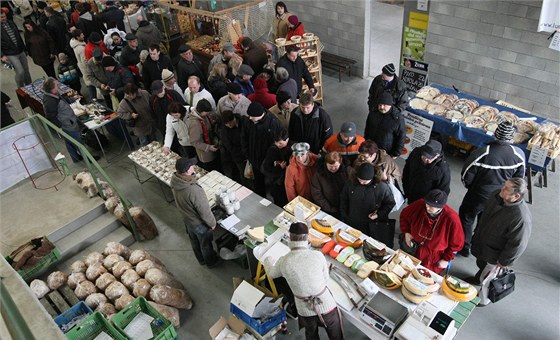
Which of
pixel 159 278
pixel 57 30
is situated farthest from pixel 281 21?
pixel 159 278

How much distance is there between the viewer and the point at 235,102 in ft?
18.7

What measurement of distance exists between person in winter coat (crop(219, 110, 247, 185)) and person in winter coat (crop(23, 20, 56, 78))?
19.5 feet

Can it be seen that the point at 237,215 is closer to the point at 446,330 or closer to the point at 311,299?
the point at 311,299

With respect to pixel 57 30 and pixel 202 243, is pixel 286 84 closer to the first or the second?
pixel 202 243

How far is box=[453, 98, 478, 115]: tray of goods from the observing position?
20.4ft

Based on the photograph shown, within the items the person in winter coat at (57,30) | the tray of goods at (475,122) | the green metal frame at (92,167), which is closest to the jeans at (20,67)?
the person in winter coat at (57,30)

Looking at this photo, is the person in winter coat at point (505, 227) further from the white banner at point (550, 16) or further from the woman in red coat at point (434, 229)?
the white banner at point (550, 16)

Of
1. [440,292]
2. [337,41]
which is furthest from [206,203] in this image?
[337,41]

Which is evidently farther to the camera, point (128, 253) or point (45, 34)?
point (45, 34)

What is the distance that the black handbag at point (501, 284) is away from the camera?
439cm

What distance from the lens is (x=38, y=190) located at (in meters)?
6.41

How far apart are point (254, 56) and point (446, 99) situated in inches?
131

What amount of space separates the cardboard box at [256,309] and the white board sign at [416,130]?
12.2ft

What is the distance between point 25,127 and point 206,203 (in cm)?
353
